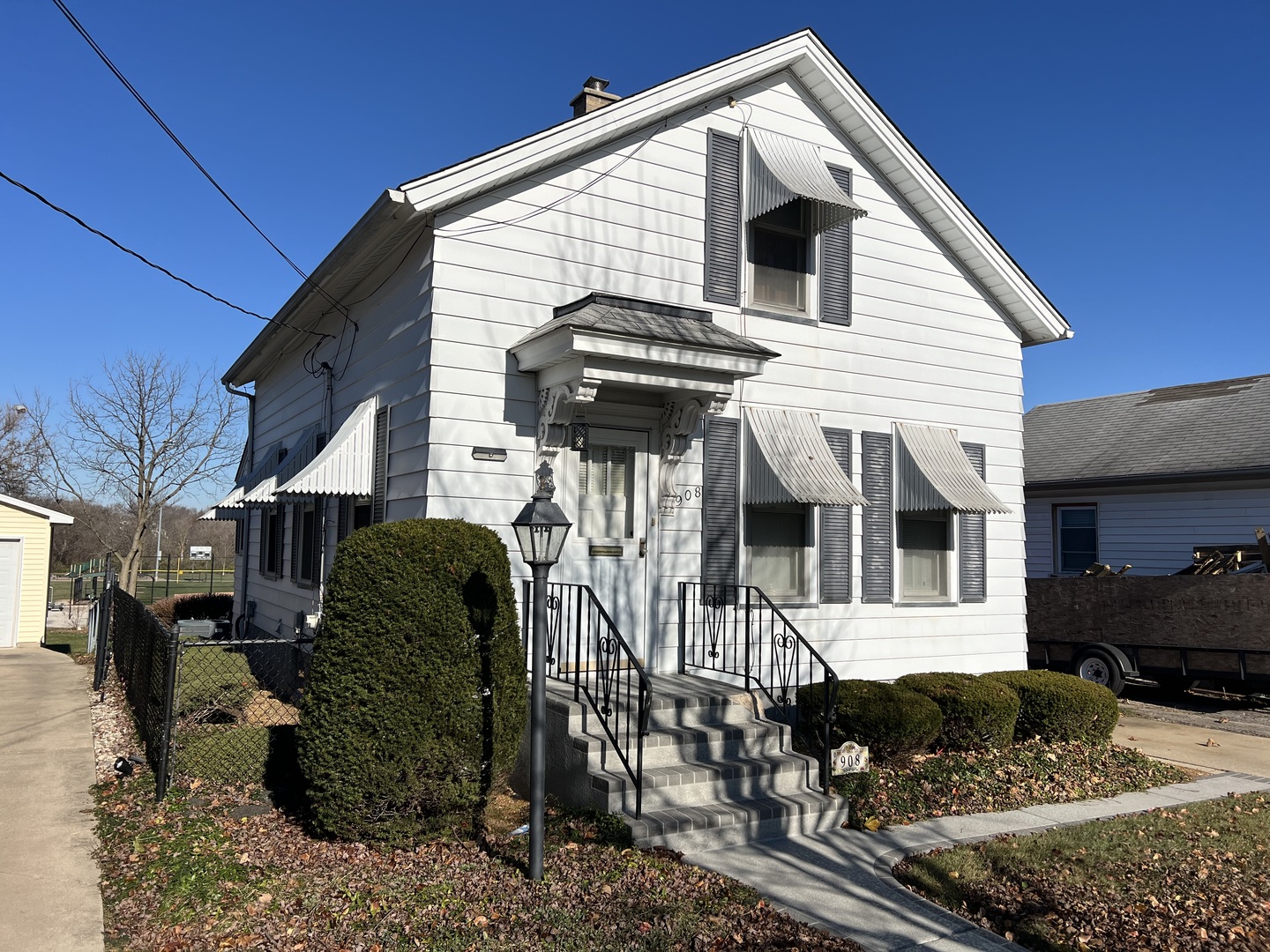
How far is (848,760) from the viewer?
7.20 meters

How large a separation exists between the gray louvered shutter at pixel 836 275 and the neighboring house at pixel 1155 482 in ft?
33.0

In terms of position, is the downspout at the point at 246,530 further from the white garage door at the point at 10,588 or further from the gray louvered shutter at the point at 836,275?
the gray louvered shutter at the point at 836,275

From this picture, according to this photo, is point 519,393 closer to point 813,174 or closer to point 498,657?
point 498,657

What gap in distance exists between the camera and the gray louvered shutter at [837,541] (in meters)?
9.91

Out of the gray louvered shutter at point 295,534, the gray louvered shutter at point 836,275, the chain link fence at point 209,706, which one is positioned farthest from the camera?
the gray louvered shutter at point 295,534

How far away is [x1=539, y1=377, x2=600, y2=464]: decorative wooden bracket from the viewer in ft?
25.1

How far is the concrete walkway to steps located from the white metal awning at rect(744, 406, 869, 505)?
320 centimetres

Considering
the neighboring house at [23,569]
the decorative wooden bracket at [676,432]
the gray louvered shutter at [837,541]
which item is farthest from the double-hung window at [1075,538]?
the neighboring house at [23,569]

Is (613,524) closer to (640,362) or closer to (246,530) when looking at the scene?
(640,362)

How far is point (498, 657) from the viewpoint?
238 inches

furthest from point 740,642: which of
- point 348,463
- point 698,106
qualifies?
point 698,106

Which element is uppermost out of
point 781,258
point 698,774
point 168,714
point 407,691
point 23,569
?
point 781,258

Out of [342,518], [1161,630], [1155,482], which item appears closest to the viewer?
[342,518]

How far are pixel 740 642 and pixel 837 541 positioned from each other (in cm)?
164
